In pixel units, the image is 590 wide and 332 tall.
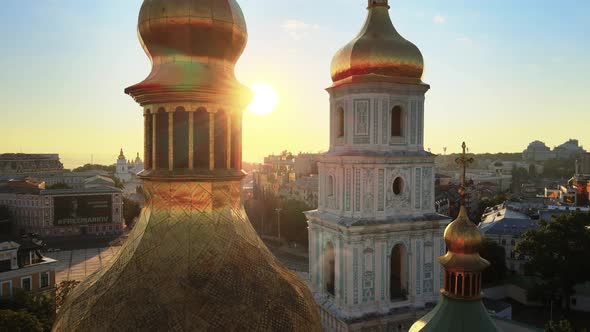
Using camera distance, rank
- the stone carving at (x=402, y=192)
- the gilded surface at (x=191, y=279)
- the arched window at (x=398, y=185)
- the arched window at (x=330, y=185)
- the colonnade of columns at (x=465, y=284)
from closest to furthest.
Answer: the gilded surface at (x=191, y=279) → the colonnade of columns at (x=465, y=284) → the stone carving at (x=402, y=192) → the arched window at (x=398, y=185) → the arched window at (x=330, y=185)

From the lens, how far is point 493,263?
107 ft

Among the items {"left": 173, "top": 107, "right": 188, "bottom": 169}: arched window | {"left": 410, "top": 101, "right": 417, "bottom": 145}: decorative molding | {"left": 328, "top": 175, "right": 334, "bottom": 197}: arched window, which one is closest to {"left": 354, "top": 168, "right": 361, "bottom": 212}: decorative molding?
{"left": 328, "top": 175, "right": 334, "bottom": 197}: arched window

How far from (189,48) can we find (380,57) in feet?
45.8

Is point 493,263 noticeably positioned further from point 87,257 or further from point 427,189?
point 87,257

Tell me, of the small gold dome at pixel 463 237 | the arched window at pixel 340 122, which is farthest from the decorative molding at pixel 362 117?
the small gold dome at pixel 463 237

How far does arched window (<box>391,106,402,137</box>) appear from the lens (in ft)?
58.4

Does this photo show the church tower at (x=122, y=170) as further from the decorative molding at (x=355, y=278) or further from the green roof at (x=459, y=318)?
the green roof at (x=459, y=318)

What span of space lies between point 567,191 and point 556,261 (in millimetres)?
42611

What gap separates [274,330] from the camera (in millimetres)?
3768

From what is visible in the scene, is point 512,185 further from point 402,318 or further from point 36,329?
point 36,329

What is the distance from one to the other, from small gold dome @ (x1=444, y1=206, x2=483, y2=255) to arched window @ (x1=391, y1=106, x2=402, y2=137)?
6349 mm

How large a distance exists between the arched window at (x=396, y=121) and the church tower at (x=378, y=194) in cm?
4

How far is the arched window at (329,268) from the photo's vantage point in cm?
1806

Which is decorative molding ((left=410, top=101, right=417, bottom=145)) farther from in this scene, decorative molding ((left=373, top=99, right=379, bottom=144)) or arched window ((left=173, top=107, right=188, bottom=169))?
arched window ((left=173, top=107, right=188, bottom=169))
